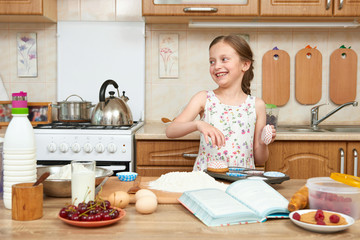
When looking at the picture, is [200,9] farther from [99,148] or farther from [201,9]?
[99,148]

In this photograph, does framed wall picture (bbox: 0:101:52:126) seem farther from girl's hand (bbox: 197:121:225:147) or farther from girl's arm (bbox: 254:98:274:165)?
girl's hand (bbox: 197:121:225:147)

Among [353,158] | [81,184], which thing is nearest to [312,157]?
[353,158]

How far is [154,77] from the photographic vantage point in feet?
9.56

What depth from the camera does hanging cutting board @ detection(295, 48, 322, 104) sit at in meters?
2.87

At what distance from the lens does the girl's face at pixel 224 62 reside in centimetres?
188

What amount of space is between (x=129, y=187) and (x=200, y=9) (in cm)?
150

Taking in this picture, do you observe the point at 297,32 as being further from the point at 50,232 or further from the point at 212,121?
the point at 50,232

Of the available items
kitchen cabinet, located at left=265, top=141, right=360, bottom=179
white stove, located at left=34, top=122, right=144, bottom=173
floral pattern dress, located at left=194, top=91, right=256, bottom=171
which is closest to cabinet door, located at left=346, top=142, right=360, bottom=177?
kitchen cabinet, located at left=265, top=141, right=360, bottom=179

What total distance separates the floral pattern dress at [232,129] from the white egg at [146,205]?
96 centimetres

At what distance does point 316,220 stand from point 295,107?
2077 millimetres

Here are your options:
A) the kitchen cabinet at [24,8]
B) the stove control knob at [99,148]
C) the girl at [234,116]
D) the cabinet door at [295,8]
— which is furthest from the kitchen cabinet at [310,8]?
the kitchen cabinet at [24,8]

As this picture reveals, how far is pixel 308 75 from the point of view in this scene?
113 inches

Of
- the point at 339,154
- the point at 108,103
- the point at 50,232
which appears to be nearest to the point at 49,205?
the point at 50,232

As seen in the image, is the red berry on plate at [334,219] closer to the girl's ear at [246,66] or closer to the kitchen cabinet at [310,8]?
the girl's ear at [246,66]
